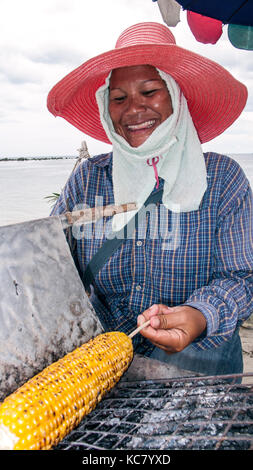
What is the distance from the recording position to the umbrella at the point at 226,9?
263 centimetres

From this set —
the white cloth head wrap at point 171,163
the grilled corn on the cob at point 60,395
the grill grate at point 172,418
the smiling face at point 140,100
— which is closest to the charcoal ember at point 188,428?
the grill grate at point 172,418

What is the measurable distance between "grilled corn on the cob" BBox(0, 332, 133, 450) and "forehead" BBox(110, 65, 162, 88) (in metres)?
1.44

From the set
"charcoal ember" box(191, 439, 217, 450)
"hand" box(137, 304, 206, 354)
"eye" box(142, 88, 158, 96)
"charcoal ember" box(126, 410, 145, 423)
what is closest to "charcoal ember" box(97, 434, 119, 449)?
"charcoal ember" box(126, 410, 145, 423)

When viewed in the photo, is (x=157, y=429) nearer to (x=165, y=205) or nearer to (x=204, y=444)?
(x=204, y=444)

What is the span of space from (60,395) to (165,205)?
1.22 metres

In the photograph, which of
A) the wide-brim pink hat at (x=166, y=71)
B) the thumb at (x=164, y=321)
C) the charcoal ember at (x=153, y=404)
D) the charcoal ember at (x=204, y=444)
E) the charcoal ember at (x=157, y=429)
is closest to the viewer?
the charcoal ember at (x=204, y=444)

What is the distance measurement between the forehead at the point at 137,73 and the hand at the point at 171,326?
130cm

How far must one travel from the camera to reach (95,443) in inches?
41.3

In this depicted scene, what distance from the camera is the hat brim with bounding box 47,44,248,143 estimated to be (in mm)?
1954

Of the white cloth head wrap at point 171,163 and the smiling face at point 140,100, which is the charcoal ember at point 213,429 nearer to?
the white cloth head wrap at point 171,163

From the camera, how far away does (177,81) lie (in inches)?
87.5
